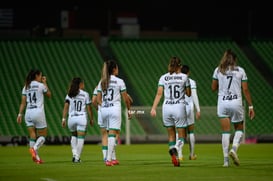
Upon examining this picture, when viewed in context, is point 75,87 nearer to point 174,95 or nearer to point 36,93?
point 36,93

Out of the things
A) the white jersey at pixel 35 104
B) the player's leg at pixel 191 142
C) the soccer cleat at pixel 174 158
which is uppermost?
the white jersey at pixel 35 104

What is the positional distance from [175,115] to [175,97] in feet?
1.34

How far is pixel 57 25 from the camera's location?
1758 inches

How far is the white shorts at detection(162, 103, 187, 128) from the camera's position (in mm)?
17703

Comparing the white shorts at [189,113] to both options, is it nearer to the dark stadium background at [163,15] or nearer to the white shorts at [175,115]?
the white shorts at [175,115]

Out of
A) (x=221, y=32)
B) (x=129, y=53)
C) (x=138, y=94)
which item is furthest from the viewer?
(x=221, y=32)

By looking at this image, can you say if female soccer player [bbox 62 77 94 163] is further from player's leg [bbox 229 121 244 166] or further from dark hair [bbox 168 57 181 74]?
player's leg [bbox 229 121 244 166]

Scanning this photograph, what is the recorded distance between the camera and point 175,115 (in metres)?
17.7

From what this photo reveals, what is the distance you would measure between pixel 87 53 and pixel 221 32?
9093 millimetres

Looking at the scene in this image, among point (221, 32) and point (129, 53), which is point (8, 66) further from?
point (221, 32)

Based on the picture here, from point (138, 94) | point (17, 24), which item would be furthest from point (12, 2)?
point (138, 94)

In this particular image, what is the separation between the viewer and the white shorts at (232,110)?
16797 millimetres

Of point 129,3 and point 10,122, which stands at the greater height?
point 129,3

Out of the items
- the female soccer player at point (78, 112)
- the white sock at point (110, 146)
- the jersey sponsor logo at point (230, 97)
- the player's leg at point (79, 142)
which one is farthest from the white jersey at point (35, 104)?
the jersey sponsor logo at point (230, 97)
